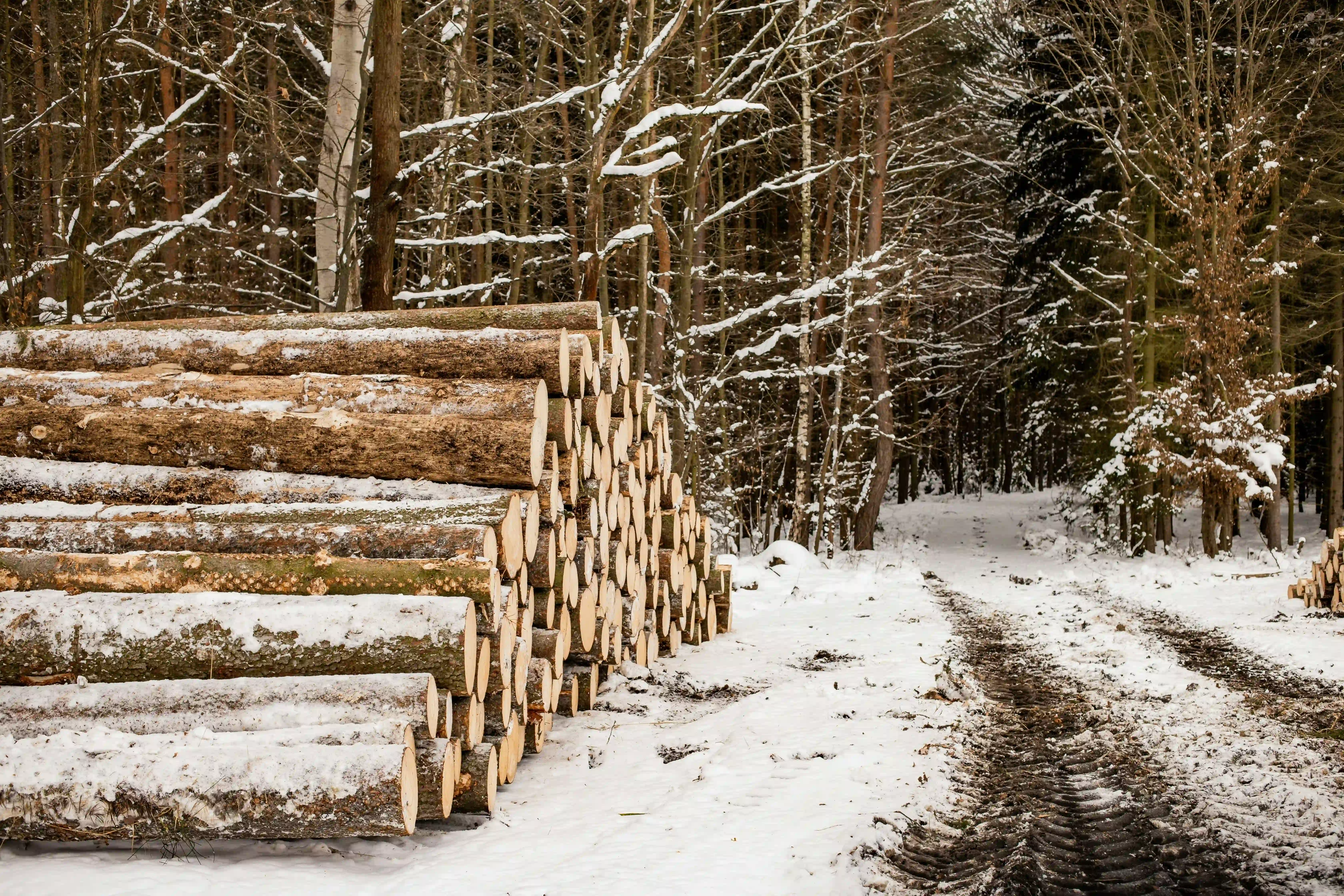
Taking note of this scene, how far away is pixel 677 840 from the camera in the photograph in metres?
4.17

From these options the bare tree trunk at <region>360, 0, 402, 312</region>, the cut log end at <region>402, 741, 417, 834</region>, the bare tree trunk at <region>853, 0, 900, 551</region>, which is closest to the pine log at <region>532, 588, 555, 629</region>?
the cut log end at <region>402, 741, 417, 834</region>

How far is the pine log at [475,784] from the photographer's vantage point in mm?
4570

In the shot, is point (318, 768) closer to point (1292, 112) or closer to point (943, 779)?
point (943, 779)

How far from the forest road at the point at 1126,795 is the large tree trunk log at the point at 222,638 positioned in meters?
2.19

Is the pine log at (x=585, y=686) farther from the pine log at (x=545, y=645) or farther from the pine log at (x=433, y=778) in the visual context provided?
the pine log at (x=433, y=778)

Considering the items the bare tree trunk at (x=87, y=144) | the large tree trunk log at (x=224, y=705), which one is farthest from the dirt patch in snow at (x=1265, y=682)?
the bare tree trunk at (x=87, y=144)

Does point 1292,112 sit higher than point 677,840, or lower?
higher

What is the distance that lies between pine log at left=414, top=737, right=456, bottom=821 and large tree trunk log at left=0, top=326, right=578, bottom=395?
95.8 inches

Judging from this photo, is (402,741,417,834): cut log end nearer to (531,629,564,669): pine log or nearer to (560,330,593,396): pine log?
(531,629,564,669): pine log

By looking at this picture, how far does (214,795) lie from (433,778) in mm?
865

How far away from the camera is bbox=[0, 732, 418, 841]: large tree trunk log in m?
3.93

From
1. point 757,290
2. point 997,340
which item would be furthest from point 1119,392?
point 997,340

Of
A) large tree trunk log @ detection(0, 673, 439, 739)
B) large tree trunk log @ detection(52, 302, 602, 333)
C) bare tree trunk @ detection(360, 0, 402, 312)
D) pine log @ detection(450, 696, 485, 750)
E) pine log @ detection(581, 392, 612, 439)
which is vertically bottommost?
pine log @ detection(450, 696, 485, 750)

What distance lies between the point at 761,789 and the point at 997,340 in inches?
1081
